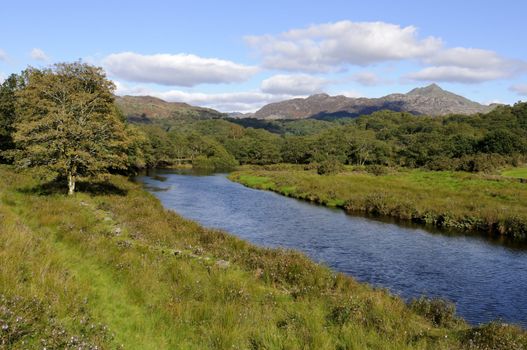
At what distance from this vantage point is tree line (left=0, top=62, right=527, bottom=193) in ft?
97.7

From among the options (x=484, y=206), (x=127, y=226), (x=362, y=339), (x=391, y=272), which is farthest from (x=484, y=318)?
(x=484, y=206)

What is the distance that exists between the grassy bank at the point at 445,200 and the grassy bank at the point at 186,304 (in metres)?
24.4

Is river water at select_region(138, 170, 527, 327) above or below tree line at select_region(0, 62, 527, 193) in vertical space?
below

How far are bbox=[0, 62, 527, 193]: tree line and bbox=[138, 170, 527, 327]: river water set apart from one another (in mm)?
11393

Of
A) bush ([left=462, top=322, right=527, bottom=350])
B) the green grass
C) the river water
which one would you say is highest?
the green grass

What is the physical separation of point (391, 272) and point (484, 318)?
6196mm

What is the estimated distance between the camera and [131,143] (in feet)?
111

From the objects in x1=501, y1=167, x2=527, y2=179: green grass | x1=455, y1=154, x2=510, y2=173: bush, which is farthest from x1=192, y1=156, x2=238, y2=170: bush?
x1=501, y1=167, x2=527, y2=179: green grass

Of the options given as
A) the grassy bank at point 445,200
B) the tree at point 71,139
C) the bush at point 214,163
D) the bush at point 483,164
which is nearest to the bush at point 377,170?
the bush at point 483,164

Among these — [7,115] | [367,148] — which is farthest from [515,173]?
[7,115]

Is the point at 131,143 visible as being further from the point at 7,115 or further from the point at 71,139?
the point at 7,115

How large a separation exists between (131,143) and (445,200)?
33854 mm

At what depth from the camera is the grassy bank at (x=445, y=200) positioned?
35.0m

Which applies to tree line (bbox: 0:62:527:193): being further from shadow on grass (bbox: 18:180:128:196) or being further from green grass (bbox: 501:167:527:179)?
green grass (bbox: 501:167:527:179)
